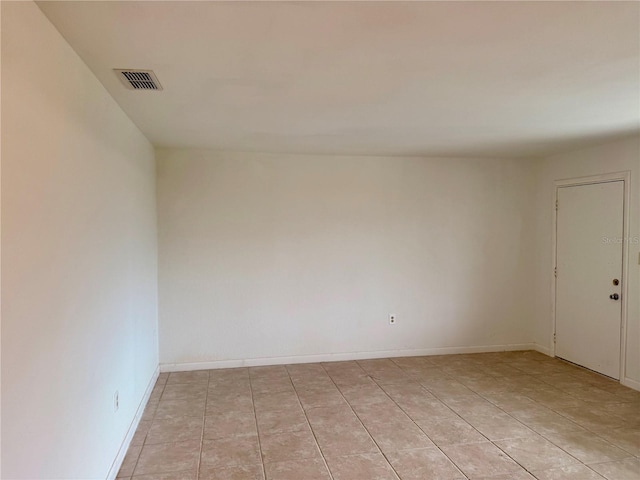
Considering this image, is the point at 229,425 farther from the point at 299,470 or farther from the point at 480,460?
the point at 480,460

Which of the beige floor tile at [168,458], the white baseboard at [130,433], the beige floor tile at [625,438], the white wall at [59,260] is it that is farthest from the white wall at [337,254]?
the beige floor tile at [625,438]

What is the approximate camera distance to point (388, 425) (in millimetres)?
3174

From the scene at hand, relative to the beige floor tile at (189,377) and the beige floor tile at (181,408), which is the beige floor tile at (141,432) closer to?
the beige floor tile at (181,408)

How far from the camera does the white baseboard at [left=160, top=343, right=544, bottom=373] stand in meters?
4.40

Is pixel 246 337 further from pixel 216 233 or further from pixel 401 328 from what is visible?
pixel 401 328

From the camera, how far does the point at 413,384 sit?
4016 millimetres

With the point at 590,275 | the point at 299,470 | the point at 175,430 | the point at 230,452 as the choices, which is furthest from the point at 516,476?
the point at 590,275

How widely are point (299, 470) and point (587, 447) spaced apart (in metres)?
1.99

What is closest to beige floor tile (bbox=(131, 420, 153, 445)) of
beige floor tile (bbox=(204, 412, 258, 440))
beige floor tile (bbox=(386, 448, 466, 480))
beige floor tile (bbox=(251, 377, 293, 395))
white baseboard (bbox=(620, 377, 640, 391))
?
beige floor tile (bbox=(204, 412, 258, 440))

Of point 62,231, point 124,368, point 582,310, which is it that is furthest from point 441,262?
point 62,231

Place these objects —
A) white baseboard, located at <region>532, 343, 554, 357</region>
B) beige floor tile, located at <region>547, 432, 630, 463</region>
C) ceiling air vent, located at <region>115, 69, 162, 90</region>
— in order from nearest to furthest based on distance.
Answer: ceiling air vent, located at <region>115, 69, 162, 90</region> < beige floor tile, located at <region>547, 432, 630, 463</region> < white baseboard, located at <region>532, 343, 554, 357</region>

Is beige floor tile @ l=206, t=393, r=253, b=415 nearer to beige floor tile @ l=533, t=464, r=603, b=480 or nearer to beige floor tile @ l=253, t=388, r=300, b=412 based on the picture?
beige floor tile @ l=253, t=388, r=300, b=412

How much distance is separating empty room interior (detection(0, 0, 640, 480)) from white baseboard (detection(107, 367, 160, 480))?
0.02 m

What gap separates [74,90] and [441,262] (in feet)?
13.5
